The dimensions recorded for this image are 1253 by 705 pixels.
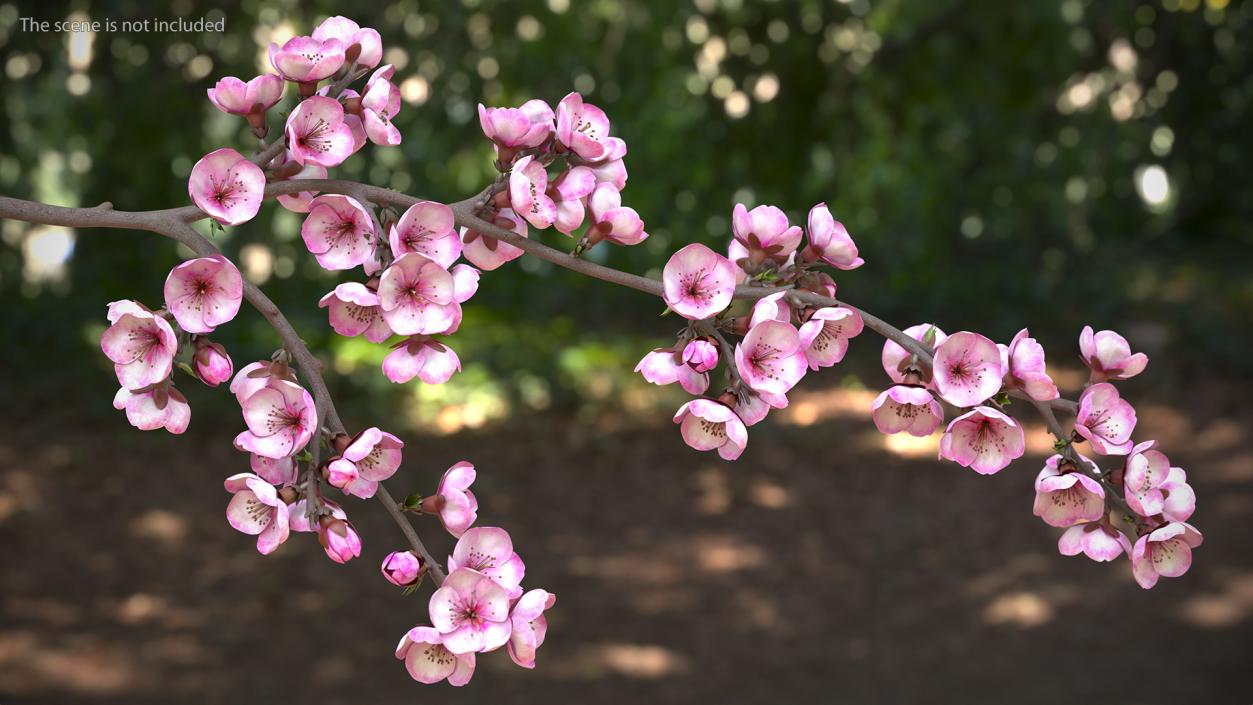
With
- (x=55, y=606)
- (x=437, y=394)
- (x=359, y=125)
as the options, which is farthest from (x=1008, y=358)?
(x=437, y=394)

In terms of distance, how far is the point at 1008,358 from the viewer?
0.73 metres

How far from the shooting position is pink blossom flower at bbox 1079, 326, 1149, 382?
0.76 metres

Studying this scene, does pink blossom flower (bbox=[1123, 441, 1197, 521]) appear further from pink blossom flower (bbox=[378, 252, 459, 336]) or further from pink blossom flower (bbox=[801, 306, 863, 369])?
pink blossom flower (bbox=[378, 252, 459, 336])

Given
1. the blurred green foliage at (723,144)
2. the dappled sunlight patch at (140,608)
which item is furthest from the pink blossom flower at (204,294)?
the blurred green foliage at (723,144)

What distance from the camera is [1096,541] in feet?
2.51

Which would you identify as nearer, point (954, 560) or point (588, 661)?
point (588, 661)

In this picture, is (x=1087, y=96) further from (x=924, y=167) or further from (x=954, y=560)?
(x=954, y=560)

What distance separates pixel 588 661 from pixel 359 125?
2048 mm

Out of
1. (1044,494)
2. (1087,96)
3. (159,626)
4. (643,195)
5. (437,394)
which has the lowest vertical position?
(1044,494)

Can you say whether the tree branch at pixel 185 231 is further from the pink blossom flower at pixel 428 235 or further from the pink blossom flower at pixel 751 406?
the pink blossom flower at pixel 751 406

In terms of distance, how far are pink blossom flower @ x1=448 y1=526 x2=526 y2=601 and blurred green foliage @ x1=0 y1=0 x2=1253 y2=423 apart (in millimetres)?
3064

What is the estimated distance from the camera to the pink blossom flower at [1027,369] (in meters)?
0.71

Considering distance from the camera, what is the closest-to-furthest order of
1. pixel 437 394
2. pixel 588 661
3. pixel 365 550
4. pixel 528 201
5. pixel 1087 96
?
pixel 528 201 → pixel 588 661 → pixel 365 550 → pixel 437 394 → pixel 1087 96

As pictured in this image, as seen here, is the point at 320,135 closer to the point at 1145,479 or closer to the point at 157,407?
the point at 157,407
